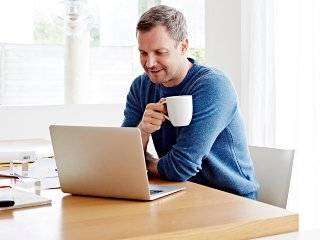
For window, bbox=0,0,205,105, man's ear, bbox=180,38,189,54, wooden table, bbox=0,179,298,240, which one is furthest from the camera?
window, bbox=0,0,205,105

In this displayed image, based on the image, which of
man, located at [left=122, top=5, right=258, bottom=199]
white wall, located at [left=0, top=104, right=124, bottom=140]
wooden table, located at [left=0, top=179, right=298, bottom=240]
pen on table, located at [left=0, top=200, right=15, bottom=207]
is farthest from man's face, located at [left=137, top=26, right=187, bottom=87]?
white wall, located at [left=0, top=104, right=124, bottom=140]

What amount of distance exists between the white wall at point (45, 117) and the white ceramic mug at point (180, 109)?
1.87 m

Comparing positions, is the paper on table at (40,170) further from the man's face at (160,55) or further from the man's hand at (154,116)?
the man's face at (160,55)

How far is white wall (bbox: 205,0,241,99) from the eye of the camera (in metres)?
3.85

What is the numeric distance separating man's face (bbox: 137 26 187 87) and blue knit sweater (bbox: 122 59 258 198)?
0.07m

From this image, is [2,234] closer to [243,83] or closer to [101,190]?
[101,190]

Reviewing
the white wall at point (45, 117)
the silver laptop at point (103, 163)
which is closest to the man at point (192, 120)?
the silver laptop at point (103, 163)

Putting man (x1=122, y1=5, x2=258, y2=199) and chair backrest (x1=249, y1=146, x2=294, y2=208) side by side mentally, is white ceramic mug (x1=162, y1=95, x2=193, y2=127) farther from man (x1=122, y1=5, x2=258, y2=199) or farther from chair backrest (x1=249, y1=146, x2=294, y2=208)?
chair backrest (x1=249, y1=146, x2=294, y2=208)

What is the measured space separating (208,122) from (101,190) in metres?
0.47

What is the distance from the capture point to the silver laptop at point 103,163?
153 centimetres

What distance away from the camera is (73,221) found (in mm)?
1340

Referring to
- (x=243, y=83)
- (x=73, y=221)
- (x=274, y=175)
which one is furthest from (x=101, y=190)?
(x=243, y=83)

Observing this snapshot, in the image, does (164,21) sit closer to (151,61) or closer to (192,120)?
(151,61)

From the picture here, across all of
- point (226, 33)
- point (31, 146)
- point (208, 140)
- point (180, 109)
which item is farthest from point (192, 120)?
point (226, 33)
